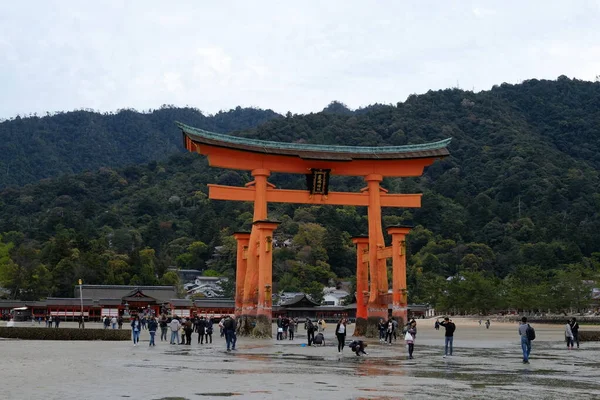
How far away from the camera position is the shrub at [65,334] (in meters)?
37.7

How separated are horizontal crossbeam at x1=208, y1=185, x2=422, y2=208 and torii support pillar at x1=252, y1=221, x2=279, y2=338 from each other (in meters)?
2.36

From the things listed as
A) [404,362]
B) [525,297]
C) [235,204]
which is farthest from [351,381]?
[235,204]

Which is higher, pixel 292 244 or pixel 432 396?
pixel 292 244

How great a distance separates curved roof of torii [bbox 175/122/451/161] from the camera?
39531mm

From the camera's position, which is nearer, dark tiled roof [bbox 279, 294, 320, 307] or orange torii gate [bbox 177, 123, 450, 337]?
orange torii gate [bbox 177, 123, 450, 337]

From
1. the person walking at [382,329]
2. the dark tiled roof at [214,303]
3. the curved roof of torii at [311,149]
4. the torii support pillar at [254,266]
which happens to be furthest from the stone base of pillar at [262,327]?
the dark tiled roof at [214,303]

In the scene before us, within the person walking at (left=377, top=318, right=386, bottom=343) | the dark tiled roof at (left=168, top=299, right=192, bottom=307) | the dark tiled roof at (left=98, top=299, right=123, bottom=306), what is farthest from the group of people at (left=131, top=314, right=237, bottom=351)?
the dark tiled roof at (left=168, top=299, right=192, bottom=307)

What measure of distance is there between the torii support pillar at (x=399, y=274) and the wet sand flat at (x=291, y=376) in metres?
13.4

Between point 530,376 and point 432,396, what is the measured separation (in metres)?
5.09

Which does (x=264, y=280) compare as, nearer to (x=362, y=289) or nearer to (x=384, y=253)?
(x=384, y=253)

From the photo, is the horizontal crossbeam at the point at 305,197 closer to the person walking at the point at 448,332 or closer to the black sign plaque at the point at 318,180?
the black sign plaque at the point at 318,180

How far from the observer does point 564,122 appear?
18838 cm

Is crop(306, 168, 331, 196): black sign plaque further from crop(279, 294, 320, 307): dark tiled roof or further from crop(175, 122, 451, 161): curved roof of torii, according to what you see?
crop(279, 294, 320, 307): dark tiled roof

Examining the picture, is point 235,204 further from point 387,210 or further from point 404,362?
point 404,362
